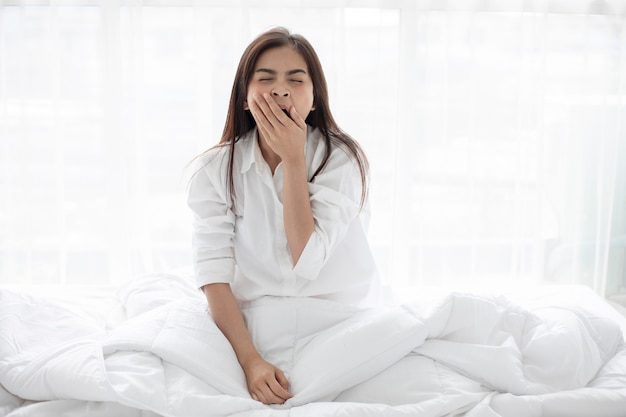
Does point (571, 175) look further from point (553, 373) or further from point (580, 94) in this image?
point (553, 373)

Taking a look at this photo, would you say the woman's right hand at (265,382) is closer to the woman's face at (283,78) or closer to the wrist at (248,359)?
the wrist at (248,359)

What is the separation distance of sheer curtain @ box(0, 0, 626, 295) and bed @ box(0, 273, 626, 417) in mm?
1128

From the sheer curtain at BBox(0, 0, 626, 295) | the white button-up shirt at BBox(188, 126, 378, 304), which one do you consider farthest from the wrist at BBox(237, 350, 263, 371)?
the sheer curtain at BBox(0, 0, 626, 295)

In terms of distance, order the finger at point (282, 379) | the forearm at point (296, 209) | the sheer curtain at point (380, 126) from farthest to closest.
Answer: the sheer curtain at point (380, 126) → the forearm at point (296, 209) → the finger at point (282, 379)

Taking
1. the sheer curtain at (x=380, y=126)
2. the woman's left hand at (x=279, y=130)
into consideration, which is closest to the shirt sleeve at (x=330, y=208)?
the woman's left hand at (x=279, y=130)

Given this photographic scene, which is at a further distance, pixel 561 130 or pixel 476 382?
pixel 561 130

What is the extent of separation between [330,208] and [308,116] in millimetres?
302

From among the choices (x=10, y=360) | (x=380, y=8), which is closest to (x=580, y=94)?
(x=380, y=8)

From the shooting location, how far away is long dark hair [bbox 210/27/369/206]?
165cm

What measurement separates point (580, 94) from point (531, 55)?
261 mm

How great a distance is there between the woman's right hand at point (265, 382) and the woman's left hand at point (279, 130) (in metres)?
0.45

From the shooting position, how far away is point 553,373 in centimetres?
140

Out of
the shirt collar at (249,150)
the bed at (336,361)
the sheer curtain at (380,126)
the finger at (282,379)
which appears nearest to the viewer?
the bed at (336,361)

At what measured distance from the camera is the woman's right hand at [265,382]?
4.47 ft
